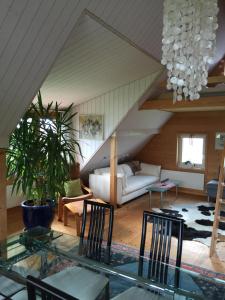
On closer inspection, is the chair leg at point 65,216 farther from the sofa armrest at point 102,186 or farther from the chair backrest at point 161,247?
the chair backrest at point 161,247

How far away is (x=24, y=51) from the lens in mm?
2193

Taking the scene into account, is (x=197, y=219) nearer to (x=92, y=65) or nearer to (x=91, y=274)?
(x=91, y=274)

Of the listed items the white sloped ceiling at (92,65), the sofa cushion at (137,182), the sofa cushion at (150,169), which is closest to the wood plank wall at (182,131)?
the sofa cushion at (150,169)

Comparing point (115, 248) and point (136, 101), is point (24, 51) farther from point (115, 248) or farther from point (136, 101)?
point (136, 101)

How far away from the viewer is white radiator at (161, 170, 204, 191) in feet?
22.2

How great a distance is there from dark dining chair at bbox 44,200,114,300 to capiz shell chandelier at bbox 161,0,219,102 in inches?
54.4

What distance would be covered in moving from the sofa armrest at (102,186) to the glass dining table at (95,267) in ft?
9.33

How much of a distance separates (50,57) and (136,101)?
254 centimetres

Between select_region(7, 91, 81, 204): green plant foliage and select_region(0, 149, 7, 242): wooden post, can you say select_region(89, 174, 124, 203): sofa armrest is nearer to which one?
select_region(7, 91, 81, 204): green plant foliage

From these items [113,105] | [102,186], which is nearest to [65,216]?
[102,186]

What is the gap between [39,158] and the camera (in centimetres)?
325

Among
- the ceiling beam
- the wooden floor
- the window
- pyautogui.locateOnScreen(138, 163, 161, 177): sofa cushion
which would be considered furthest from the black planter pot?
the window

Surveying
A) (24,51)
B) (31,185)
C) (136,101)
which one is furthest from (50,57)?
(136,101)

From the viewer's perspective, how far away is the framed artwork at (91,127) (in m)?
5.22
